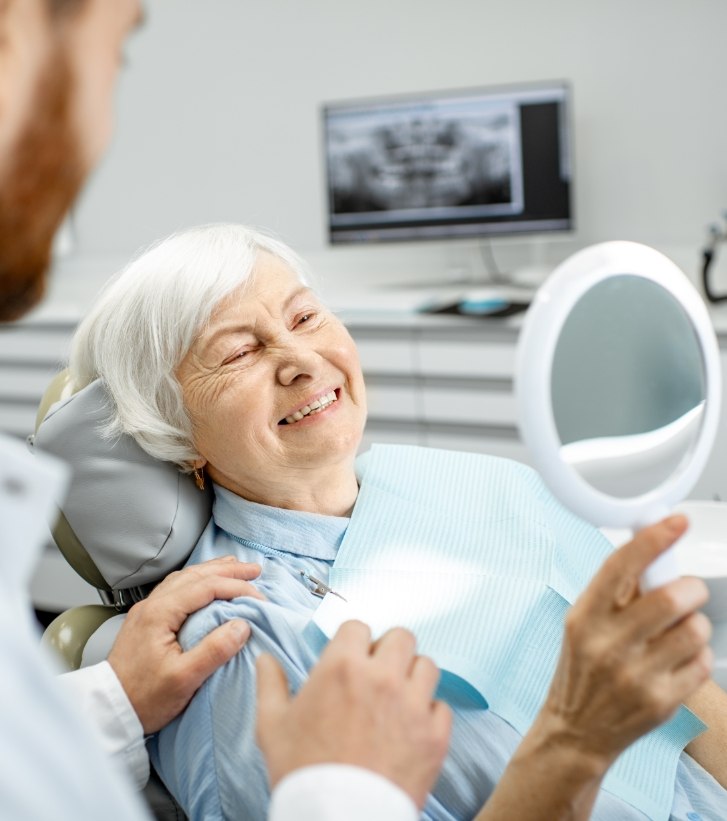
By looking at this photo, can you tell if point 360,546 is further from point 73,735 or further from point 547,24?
point 547,24

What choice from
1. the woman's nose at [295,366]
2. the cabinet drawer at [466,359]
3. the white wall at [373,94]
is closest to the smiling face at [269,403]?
the woman's nose at [295,366]

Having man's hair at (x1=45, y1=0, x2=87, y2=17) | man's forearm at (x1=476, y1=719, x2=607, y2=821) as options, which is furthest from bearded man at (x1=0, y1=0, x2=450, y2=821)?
man's forearm at (x1=476, y1=719, x2=607, y2=821)

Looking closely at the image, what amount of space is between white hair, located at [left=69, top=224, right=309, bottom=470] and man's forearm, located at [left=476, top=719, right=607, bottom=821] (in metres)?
0.70

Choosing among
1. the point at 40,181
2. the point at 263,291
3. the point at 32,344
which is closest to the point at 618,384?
the point at 40,181

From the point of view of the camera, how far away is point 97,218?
14.5ft

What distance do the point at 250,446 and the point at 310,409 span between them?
0.10 meters

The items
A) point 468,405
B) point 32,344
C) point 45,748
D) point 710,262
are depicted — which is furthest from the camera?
point 32,344

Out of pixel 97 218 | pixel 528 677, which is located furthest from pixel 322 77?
pixel 528 677

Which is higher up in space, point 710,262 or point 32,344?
point 710,262

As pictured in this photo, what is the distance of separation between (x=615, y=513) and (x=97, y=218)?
12.8ft

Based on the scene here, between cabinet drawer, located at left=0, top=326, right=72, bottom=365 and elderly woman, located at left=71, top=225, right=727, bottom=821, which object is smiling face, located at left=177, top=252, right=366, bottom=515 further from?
cabinet drawer, located at left=0, top=326, right=72, bottom=365

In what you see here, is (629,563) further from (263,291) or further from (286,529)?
(263,291)

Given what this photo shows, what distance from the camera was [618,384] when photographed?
0.95 m

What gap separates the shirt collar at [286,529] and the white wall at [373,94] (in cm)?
237
